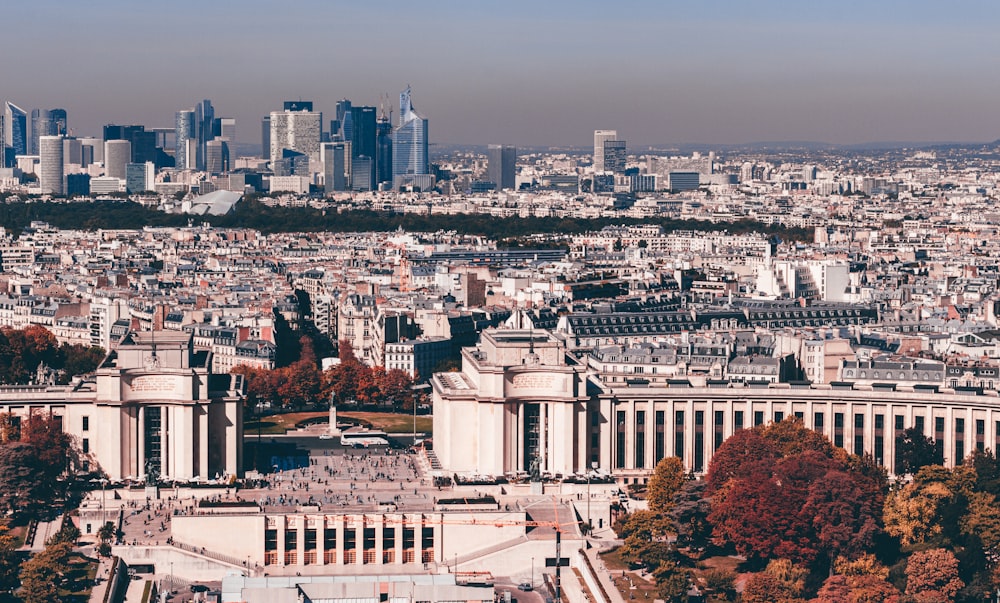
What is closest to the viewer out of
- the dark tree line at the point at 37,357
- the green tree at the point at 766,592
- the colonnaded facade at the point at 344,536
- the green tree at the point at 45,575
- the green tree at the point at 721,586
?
the green tree at the point at 766,592

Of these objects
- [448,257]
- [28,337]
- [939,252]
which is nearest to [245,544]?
[28,337]

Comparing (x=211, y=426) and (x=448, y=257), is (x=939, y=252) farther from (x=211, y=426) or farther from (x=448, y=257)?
(x=211, y=426)

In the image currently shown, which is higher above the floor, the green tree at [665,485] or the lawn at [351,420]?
the lawn at [351,420]

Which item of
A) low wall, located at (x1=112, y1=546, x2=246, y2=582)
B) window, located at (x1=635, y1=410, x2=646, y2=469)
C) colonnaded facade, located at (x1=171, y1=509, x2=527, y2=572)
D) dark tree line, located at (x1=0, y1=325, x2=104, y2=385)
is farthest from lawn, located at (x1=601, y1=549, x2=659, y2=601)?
dark tree line, located at (x1=0, y1=325, x2=104, y2=385)

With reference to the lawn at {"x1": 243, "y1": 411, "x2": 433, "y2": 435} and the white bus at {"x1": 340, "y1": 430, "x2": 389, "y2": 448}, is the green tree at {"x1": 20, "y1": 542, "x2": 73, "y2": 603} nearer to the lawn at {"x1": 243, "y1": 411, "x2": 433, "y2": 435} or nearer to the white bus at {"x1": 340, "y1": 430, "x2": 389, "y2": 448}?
the white bus at {"x1": 340, "y1": 430, "x2": 389, "y2": 448}

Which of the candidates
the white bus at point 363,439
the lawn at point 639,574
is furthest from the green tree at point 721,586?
the white bus at point 363,439

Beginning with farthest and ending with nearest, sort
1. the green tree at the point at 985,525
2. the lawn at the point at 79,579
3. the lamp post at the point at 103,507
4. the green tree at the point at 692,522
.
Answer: the lamp post at the point at 103,507 → the green tree at the point at 692,522 → the green tree at the point at 985,525 → the lawn at the point at 79,579

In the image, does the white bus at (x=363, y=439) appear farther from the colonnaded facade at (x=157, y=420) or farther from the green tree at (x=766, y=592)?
the green tree at (x=766, y=592)
